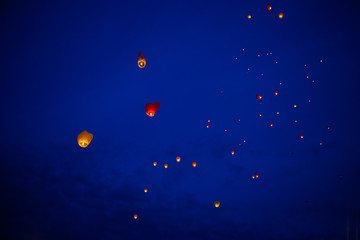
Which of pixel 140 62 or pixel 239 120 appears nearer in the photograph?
pixel 140 62

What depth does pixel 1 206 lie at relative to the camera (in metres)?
12.3

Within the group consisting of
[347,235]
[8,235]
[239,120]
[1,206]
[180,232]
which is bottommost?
[8,235]

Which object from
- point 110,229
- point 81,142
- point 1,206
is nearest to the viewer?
point 81,142

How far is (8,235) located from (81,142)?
48.2 ft

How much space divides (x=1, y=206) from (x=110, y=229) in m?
6.11

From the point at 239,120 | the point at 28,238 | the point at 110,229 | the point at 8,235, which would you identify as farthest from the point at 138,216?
the point at 239,120

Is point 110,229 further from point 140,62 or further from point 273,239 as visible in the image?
point 140,62

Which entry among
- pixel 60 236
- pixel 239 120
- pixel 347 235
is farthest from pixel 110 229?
pixel 347 235

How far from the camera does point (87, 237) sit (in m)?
14.6

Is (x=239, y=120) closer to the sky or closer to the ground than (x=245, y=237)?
closer to the sky

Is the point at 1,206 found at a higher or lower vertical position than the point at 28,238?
higher

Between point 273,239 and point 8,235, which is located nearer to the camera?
point 8,235

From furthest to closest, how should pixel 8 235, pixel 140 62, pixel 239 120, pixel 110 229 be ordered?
pixel 110 229 → pixel 8 235 → pixel 239 120 → pixel 140 62

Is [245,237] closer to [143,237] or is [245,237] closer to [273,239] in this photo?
[273,239]
